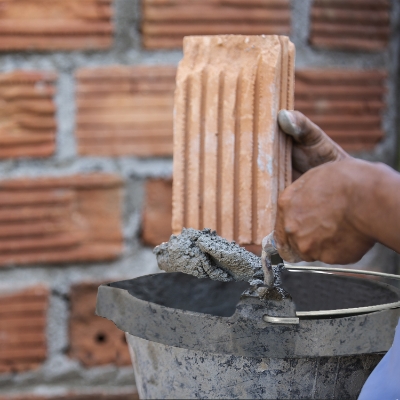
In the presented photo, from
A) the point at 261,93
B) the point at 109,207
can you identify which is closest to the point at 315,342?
the point at 261,93

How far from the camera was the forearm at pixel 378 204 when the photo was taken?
512 mm

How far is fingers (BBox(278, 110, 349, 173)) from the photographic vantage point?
30.5 inches

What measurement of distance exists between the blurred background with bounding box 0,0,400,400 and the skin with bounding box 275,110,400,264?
0.53 meters

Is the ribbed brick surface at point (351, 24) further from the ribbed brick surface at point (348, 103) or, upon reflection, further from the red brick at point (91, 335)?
the red brick at point (91, 335)

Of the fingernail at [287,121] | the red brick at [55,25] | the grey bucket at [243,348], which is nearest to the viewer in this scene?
the grey bucket at [243,348]

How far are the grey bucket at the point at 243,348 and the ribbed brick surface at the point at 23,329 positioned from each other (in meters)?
0.39

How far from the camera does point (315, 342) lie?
616mm

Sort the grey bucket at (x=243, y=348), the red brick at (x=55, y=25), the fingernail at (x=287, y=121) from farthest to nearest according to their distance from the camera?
the red brick at (x=55, y=25), the fingernail at (x=287, y=121), the grey bucket at (x=243, y=348)

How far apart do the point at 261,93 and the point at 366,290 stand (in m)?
0.34

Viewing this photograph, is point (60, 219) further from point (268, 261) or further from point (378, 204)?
point (378, 204)

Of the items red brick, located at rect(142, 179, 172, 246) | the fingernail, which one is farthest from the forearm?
red brick, located at rect(142, 179, 172, 246)

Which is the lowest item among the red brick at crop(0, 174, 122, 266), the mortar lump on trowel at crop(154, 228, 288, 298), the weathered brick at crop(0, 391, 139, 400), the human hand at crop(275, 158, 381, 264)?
the weathered brick at crop(0, 391, 139, 400)

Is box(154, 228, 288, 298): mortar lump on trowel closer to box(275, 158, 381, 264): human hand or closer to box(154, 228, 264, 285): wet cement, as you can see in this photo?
box(154, 228, 264, 285): wet cement

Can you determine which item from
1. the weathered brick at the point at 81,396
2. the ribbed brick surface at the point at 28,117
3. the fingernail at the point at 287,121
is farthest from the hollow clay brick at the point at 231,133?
the weathered brick at the point at 81,396
